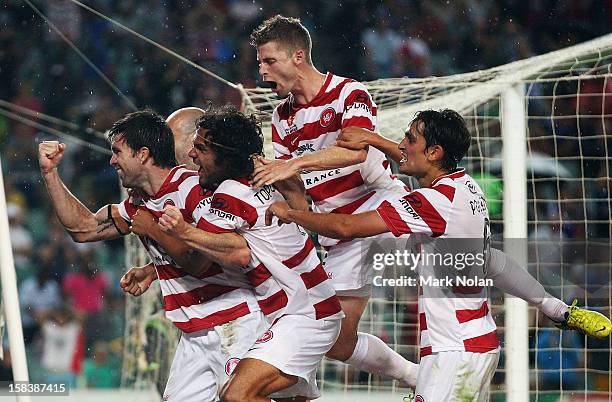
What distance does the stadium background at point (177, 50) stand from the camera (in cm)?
1023

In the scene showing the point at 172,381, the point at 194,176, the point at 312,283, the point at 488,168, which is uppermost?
the point at 488,168

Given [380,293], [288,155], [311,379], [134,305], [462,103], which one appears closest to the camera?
[311,379]

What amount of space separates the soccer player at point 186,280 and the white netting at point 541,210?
1.82 meters

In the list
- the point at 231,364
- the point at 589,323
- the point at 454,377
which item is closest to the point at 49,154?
the point at 231,364

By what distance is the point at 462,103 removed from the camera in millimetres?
6828

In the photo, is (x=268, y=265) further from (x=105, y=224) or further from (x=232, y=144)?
(x=105, y=224)

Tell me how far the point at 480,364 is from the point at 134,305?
454 centimetres

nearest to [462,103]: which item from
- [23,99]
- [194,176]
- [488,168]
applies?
[488,168]

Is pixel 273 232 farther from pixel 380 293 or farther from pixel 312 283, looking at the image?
pixel 380 293

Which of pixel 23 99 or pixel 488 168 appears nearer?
pixel 488 168

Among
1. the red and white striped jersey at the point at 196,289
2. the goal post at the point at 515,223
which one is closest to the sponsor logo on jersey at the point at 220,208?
the red and white striped jersey at the point at 196,289

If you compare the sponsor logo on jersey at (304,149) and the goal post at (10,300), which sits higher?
the sponsor logo on jersey at (304,149)

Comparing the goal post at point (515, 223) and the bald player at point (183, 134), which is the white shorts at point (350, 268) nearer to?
the bald player at point (183, 134)

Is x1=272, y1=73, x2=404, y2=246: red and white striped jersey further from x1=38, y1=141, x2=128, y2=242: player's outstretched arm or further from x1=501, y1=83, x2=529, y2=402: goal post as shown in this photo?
x1=501, y1=83, x2=529, y2=402: goal post
